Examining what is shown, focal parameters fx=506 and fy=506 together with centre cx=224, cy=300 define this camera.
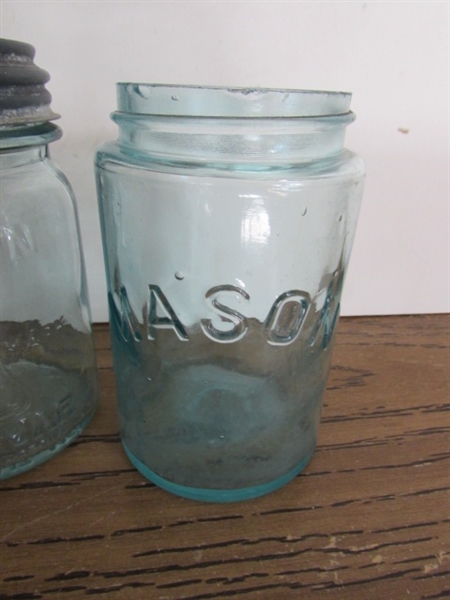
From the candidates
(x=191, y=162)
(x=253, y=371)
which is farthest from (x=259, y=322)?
(x=191, y=162)

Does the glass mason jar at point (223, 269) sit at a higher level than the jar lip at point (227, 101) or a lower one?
lower

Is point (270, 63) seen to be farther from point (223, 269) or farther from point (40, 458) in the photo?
point (40, 458)

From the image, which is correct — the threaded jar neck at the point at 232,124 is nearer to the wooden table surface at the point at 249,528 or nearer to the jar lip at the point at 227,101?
the jar lip at the point at 227,101

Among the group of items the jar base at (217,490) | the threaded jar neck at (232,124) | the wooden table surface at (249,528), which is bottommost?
the wooden table surface at (249,528)

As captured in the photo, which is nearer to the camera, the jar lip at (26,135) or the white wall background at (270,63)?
the jar lip at (26,135)

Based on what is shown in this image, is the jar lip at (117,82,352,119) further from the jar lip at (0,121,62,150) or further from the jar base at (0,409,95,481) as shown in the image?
the jar base at (0,409,95,481)

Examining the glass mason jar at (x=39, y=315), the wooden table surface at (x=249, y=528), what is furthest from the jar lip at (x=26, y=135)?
the wooden table surface at (x=249, y=528)

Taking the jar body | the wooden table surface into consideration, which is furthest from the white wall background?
the wooden table surface
